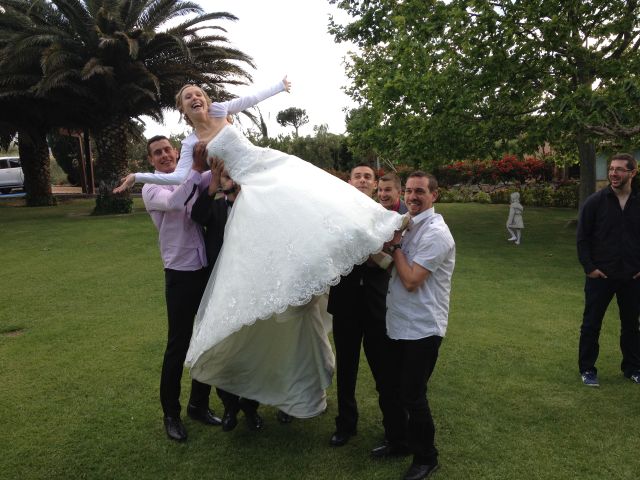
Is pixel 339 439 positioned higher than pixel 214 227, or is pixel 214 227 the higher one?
pixel 214 227

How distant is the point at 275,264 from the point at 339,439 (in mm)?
1590

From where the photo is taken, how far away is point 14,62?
17.5 metres

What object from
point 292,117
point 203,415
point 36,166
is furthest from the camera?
point 292,117

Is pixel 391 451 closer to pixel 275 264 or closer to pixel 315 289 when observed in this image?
pixel 315 289

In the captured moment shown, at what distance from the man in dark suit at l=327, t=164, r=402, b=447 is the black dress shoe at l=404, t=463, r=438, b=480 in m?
0.45

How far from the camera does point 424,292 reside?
331cm

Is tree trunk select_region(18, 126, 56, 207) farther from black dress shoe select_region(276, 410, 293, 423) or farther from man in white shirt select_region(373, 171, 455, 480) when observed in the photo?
man in white shirt select_region(373, 171, 455, 480)

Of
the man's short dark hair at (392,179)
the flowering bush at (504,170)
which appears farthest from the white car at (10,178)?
the man's short dark hair at (392,179)

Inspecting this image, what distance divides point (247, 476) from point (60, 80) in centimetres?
1726

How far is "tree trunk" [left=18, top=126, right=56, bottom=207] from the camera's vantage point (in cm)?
2162

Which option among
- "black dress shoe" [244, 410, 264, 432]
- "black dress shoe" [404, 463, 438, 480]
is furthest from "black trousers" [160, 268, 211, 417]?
"black dress shoe" [404, 463, 438, 480]

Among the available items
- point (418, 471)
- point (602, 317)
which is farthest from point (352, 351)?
point (602, 317)

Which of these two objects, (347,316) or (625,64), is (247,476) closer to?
(347,316)

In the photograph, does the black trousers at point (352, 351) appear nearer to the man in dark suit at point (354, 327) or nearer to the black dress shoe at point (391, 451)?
the man in dark suit at point (354, 327)
